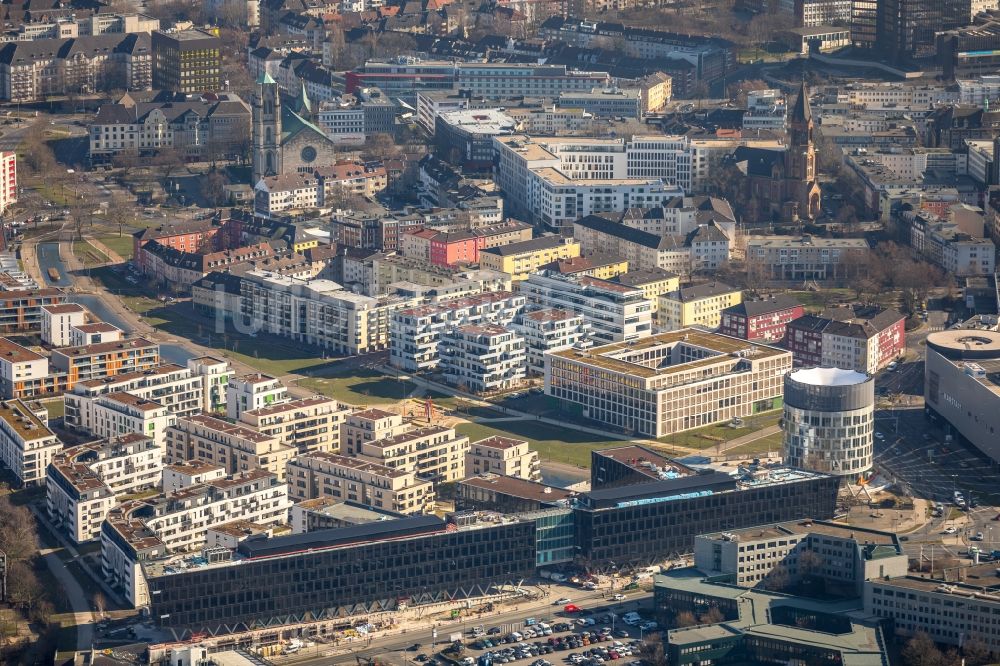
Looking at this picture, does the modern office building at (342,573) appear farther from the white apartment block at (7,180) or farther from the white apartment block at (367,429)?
the white apartment block at (7,180)

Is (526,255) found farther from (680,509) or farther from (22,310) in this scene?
(680,509)

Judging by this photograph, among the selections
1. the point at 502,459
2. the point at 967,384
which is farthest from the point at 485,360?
the point at 967,384

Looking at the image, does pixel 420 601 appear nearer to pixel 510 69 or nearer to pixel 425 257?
pixel 425 257

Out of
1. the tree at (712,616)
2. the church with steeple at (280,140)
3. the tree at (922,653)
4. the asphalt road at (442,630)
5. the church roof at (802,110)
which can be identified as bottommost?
the asphalt road at (442,630)

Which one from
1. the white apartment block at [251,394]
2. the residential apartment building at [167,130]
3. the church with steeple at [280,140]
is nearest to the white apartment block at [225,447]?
the white apartment block at [251,394]

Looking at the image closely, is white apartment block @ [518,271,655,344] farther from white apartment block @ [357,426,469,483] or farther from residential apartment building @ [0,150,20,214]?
residential apartment building @ [0,150,20,214]

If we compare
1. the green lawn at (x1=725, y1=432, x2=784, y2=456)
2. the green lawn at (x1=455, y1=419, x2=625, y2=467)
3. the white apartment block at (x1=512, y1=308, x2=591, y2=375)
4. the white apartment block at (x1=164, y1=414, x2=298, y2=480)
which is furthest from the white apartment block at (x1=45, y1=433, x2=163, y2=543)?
the green lawn at (x1=725, y1=432, x2=784, y2=456)

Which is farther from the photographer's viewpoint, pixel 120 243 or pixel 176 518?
pixel 120 243
